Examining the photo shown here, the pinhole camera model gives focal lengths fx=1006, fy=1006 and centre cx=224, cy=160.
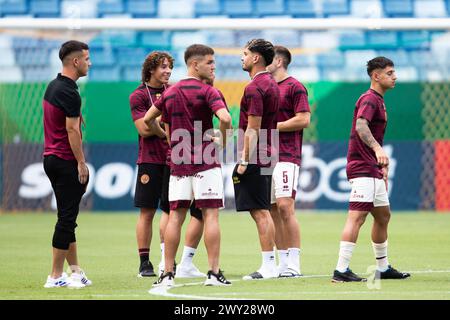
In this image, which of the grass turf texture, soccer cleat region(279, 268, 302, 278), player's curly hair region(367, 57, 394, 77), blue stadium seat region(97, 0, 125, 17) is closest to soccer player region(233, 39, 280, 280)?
soccer cleat region(279, 268, 302, 278)

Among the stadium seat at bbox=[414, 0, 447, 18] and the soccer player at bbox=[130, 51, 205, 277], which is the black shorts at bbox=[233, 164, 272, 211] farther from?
the stadium seat at bbox=[414, 0, 447, 18]

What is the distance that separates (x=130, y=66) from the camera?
21875mm

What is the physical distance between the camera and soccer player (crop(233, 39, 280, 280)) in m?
9.80

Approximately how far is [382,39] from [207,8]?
14.5ft

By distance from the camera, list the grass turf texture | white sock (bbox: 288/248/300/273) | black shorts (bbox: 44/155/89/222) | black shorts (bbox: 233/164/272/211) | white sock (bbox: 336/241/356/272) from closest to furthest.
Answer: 1. the grass turf texture
2. black shorts (bbox: 44/155/89/222)
3. white sock (bbox: 336/241/356/272)
4. black shorts (bbox: 233/164/272/211)
5. white sock (bbox: 288/248/300/273)

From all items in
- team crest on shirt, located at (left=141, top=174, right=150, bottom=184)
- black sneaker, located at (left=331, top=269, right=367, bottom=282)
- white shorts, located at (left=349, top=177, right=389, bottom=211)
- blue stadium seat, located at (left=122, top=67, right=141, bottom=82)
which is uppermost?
blue stadium seat, located at (left=122, top=67, right=141, bottom=82)

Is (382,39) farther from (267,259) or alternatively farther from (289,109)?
(267,259)

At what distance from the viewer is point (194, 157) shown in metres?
9.20

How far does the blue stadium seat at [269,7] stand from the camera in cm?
2430

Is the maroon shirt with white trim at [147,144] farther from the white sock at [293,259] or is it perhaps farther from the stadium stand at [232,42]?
the stadium stand at [232,42]

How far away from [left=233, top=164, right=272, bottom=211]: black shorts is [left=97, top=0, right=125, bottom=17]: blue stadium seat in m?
15.4

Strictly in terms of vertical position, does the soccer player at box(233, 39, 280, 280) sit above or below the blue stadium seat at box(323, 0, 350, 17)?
below

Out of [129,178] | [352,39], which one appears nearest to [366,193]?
[129,178]
